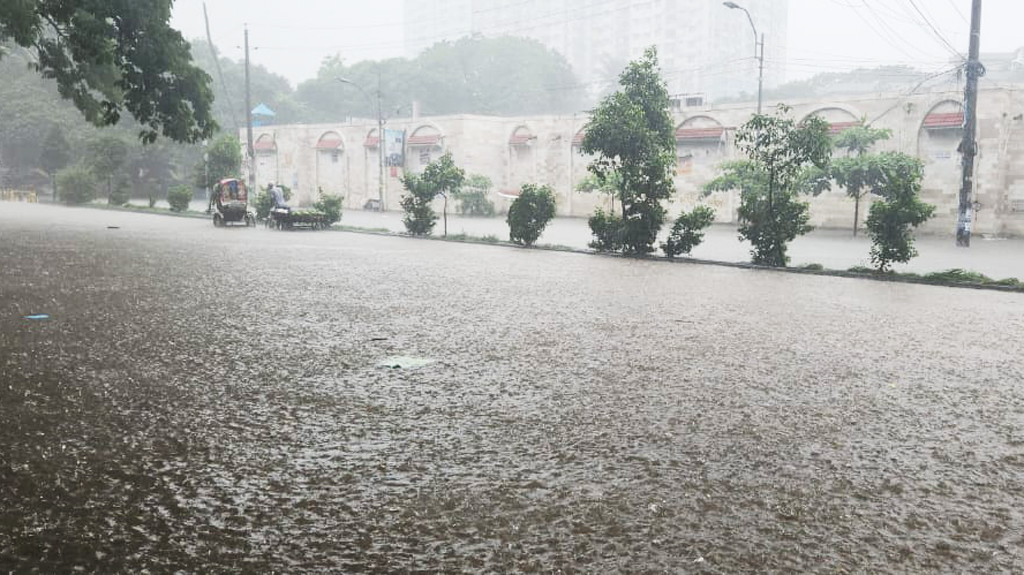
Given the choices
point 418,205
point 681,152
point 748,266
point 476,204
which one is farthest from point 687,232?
point 476,204

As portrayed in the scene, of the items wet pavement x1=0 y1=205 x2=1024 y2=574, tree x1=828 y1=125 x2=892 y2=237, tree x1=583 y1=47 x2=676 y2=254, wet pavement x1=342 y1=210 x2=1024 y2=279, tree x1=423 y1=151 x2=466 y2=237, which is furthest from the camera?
tree x1=828 y1=125 x2=892 y2=237

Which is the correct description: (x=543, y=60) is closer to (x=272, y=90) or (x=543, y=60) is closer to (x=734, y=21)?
(x=272, y=90)

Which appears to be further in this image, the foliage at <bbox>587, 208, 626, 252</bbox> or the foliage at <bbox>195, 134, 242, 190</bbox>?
the foliage at <bbox>195, 134, 242, 190</bbox>

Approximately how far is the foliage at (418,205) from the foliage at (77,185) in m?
26.4

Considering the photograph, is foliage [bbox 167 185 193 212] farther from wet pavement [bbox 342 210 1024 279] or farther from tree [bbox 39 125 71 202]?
tree [bbox 39 125 71 202]

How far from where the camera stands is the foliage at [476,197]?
46.6 m

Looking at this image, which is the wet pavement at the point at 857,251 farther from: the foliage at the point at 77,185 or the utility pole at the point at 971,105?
the foliage at the point at 77,185

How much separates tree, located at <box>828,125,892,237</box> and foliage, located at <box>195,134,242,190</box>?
24.1 meters

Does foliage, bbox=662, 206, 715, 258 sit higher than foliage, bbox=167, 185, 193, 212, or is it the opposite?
foliage, bbox=167, 185, 193, 212

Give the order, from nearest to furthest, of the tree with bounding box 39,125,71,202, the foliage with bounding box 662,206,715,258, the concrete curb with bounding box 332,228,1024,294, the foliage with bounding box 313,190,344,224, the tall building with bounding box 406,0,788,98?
the concrete curb with bounding box 332,228,1024,294 → the foliage with bounding box 662,206,715,258 → the foliage with bounding box 313,190,344,224 → the tree with bounding box 39,125,71,202 → the tall building with bounding box 406,0,788,98

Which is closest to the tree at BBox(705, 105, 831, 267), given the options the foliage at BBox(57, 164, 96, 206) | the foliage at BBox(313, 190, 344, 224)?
the foliage at BBox(313, 190, 344, 224)

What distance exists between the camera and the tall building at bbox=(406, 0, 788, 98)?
4806 inches

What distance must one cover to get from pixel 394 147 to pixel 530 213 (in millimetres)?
30967

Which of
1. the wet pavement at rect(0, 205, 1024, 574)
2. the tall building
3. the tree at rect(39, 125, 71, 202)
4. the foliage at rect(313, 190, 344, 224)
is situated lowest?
the wet pavement at rect(0, 205, 1024, 574)
